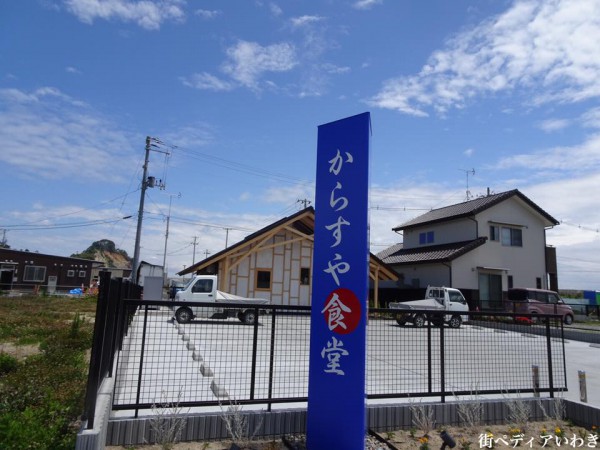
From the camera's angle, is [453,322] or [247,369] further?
[247,369]

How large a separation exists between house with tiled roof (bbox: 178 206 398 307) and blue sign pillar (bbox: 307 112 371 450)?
704 inches

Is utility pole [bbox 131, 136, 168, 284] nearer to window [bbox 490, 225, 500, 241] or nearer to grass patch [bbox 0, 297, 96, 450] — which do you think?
grass patch [bbox 0, 297, 96, 450]

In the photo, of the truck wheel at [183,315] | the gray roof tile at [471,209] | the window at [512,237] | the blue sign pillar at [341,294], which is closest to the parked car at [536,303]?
the window at [512,237]

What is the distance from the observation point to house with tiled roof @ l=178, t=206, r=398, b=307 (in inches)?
862

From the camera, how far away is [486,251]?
26.0 m

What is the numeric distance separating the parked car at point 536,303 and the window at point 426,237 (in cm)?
669

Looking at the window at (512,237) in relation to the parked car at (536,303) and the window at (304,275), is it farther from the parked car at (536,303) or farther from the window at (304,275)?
the window at (304,275)

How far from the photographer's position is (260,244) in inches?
875

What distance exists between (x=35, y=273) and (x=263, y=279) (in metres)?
27.6

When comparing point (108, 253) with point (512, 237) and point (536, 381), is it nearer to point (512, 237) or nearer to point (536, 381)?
point (512, 237)

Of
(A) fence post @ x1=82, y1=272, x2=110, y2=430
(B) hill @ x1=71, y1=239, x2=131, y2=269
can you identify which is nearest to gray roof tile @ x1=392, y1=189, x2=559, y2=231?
(A) fence post @ x1=82, y1=272, x2=110, y2=430

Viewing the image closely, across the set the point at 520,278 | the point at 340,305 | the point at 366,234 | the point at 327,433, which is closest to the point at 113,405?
the point at 327,433

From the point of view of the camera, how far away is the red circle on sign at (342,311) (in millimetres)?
3600

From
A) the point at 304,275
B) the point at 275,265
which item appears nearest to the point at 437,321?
the point at 275,265
